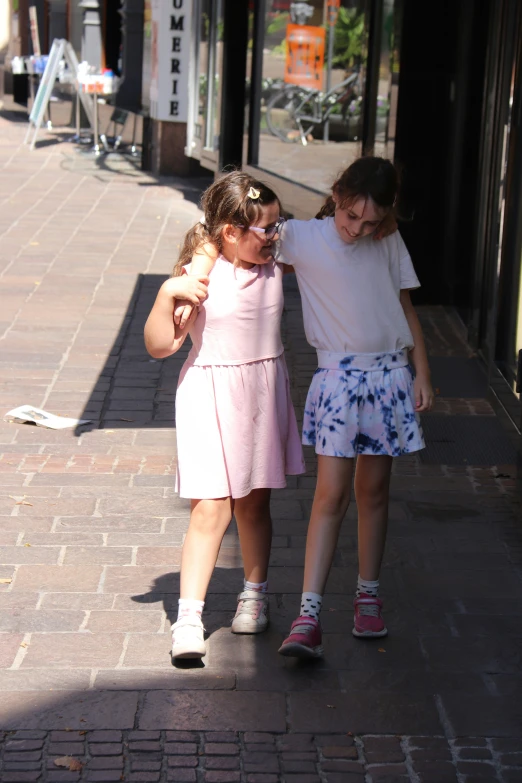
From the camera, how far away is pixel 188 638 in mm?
A: 3646

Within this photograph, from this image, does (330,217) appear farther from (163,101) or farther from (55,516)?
(163,101)

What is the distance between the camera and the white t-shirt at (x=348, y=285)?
12.0 ft

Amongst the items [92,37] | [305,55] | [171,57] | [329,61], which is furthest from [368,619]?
[92,37]

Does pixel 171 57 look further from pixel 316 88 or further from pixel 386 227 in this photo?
pixel 386 227

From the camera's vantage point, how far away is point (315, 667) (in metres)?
3.73

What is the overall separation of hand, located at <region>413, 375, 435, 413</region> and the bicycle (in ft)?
22.7

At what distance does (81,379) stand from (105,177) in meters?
8.99

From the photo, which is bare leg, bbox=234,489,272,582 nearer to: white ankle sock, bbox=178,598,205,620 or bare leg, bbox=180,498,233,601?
bare leg, bbox=180,498,233,601

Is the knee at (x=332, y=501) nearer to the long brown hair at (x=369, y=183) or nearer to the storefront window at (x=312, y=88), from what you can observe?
the long brown hair at (x=369, y=183)

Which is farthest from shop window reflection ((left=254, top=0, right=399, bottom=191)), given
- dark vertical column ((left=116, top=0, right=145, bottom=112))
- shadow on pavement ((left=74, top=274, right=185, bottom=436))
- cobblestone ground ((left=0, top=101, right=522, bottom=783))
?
dark vertical column ((left=116, top=0, right=145, bottom=112))

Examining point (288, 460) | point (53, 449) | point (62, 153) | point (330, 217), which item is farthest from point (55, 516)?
point (62, 153)

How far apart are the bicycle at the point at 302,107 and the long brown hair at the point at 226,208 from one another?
7000 mm

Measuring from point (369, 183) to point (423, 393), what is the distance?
69 cm

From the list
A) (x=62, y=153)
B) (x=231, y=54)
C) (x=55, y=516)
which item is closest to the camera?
(x=55, y=516)
